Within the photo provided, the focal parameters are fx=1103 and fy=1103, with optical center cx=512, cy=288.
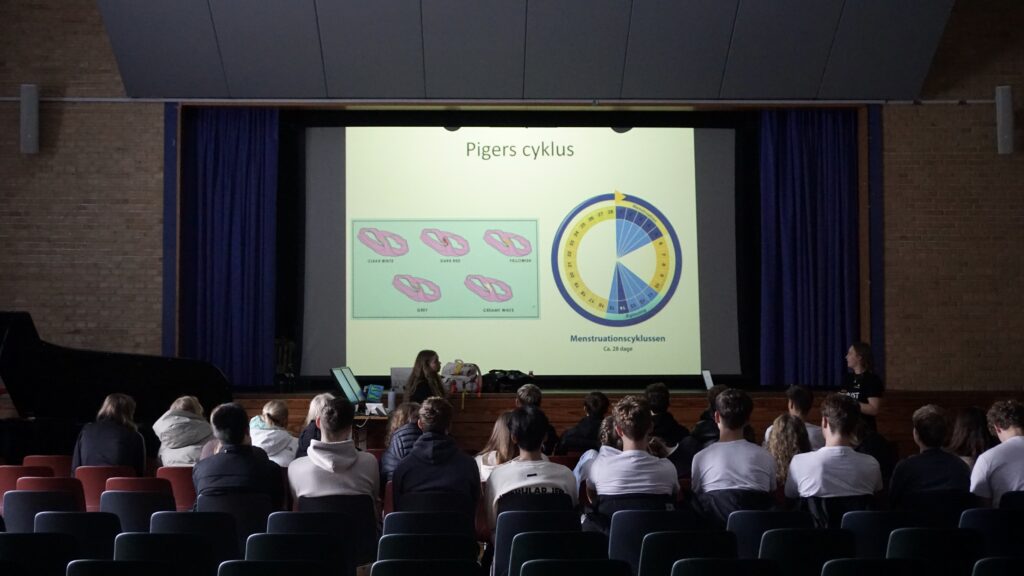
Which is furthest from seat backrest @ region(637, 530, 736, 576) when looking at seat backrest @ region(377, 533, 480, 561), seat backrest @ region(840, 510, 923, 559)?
seat backrest @ region(840, 510, 923, 559)

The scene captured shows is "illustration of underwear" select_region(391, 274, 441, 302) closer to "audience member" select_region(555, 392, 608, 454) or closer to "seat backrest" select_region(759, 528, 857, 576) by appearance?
"audience member" select_region(555, 392, 608, 454)

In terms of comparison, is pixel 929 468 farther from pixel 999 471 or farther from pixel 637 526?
pixel 637 526

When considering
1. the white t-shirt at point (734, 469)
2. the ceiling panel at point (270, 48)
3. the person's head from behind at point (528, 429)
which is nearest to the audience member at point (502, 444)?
the person's head from behind at point (528, 429)

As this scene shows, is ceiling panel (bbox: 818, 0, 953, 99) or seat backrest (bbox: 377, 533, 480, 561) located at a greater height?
ceiling panel (bbox: 818, 0, 953, 99)

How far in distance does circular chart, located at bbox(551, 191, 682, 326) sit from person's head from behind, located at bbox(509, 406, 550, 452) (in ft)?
20.3

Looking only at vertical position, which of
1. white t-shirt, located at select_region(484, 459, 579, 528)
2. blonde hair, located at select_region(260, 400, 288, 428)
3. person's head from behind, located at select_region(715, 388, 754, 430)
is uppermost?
person's head from behind, located at select_region(715, 388, 754, 430)

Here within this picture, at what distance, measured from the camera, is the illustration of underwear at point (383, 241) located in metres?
11.3

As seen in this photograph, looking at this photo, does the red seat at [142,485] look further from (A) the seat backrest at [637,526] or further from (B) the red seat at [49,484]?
(A) the seat backrest at [637,526]

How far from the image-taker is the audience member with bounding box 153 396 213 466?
6660 millimetres

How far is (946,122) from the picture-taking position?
1109cm

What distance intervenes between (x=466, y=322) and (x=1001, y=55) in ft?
20.0

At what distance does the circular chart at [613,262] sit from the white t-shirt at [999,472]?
6.24 meters

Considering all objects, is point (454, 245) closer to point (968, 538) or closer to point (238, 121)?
point (238, 121)

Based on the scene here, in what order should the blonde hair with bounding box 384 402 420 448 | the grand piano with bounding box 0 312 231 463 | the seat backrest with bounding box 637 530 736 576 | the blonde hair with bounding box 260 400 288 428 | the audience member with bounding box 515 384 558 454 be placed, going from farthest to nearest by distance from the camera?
the grand piano with bounding box 0 312 231 463
the audience member with bounding box 515 384 558 454
the blonde hair with bounding box 260 400 288 428
the blonde hair with bounding box 384 402 420 448
the seat backrest with bounding box 637 530 736 576
